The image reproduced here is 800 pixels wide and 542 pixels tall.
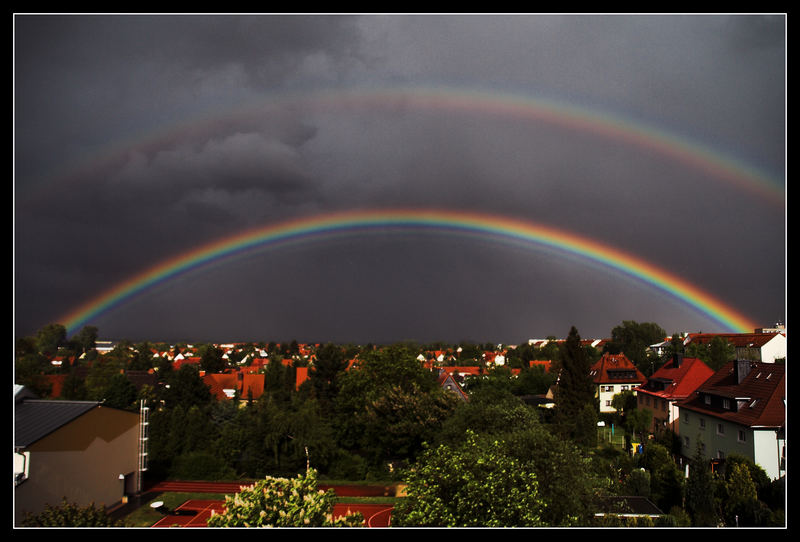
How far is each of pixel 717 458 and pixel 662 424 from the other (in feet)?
29.9

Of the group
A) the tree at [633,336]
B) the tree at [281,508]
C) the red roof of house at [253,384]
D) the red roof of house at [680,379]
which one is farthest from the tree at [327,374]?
the tree at [633,336]

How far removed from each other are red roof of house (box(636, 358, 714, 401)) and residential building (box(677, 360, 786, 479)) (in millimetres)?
4858

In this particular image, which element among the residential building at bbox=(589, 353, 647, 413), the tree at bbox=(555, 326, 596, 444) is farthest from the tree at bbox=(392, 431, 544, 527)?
the residential building at bbox=(589, 353, 647, 413)

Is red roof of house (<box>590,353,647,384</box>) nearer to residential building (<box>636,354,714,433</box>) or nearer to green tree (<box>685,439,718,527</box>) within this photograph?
residential building (<box>636,354,714,433</box>)

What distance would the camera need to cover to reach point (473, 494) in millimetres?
8344

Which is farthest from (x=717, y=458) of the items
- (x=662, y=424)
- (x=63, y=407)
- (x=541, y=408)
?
(x=63, y=407)

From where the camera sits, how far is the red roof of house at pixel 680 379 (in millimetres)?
30844

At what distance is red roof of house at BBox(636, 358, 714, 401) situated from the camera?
101 ft

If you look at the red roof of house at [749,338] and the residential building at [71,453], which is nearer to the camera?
the residential building at [71,453]

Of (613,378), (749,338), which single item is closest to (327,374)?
(613,378)

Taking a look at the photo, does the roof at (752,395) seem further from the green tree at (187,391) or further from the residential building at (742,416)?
the green tree at (187,391)

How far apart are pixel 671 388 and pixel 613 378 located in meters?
14.9

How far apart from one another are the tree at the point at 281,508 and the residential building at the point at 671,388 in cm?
2747
